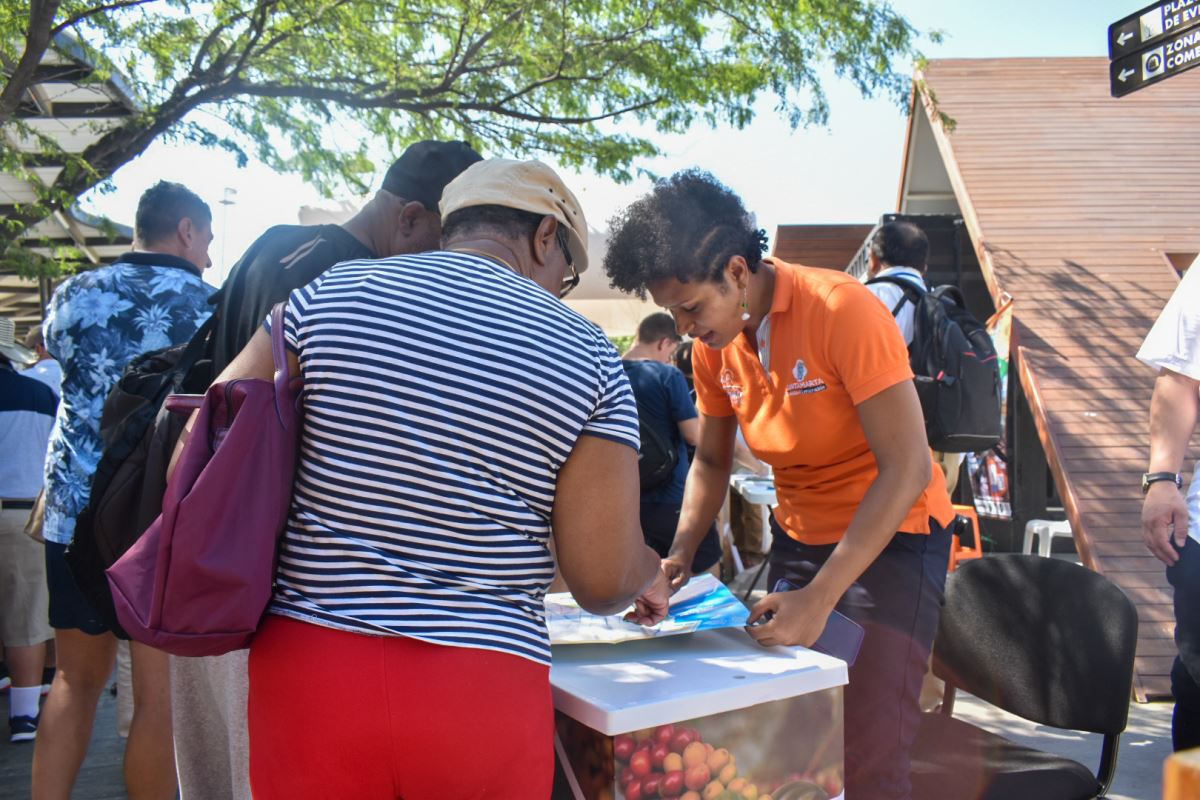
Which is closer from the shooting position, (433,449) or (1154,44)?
(433,449)

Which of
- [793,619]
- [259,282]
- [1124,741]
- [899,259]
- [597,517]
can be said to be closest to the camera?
[597,517]

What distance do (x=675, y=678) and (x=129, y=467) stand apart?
51.8 inches

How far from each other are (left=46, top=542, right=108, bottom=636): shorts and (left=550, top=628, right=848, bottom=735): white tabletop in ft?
5.66

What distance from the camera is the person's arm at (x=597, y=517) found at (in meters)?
1.43

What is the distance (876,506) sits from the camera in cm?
194

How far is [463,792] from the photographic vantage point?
4.37 ft

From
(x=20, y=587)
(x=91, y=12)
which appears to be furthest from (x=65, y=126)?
(x=20, y=587)

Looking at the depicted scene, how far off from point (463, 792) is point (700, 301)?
3.94 feet

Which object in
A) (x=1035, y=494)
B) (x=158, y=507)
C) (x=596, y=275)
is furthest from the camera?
(x=1035, y=494)

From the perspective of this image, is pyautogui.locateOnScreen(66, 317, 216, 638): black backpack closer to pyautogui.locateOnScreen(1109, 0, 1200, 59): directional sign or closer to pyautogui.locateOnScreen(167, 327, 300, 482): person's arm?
pyautogui.locateOnScreen(167, 327, 300, 482): person's arm

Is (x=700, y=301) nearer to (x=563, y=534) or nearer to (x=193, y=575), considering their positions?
(x=563, y=534)

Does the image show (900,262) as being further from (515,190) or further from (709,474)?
(515,190)

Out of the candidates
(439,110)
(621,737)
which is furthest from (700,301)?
(439,110)

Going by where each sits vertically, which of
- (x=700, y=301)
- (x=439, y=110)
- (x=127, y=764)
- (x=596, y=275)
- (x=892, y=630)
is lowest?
(x=127, y=764)
